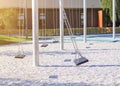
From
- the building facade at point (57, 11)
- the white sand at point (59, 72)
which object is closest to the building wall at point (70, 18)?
the building facade at point (57, 11)

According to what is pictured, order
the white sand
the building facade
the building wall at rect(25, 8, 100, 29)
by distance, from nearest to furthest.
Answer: the white sand
the building facade
the building wall at rect(25, 8, 100, 29)

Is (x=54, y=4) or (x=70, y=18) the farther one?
(x=54, y=4)

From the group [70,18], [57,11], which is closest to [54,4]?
[57,11]

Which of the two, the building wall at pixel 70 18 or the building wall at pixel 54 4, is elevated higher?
the building wall at pixel 54 4

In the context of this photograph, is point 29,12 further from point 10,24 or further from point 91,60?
point 91,60

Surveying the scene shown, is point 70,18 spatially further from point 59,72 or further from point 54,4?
point 59,72

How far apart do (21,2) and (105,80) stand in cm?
2663

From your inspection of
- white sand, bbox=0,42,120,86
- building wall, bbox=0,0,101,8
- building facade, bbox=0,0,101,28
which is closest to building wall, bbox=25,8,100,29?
building facade, bbox=0,0,101,28

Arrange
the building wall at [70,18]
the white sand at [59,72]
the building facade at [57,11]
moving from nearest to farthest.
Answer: the white sand at [59,72] → the building facade at [57,11] → the building wall at [70,18]

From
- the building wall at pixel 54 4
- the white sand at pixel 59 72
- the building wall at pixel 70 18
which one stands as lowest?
the white sand at pixel 59 72

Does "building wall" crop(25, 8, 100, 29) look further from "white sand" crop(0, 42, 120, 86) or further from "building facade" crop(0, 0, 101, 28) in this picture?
"white sand" crop(0, 42, 120, 86)

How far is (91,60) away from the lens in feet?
41.3

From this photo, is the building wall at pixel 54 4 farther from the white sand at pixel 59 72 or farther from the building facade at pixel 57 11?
the white sand at pixel 59 72

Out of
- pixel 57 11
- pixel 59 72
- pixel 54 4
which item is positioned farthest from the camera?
pixel 57 11
